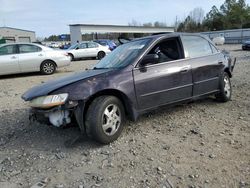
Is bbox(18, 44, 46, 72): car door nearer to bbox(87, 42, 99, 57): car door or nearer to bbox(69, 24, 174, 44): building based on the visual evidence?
bbox(87, 42, 99, 57): car door

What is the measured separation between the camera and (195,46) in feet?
19.0

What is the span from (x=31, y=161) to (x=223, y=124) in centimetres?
311

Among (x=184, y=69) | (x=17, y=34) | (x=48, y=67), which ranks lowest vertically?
(x=48, y=67)

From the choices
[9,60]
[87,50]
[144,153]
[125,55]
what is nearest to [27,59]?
[9,60]

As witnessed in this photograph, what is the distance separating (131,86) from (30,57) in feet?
28.8

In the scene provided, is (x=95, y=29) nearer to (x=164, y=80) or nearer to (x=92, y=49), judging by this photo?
(x=92, y=49)

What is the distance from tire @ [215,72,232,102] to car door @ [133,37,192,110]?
1.03 meters

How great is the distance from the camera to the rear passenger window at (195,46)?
5561 mm

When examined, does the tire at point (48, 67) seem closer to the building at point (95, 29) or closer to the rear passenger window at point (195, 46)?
the rear passenger window at point (195, 46)

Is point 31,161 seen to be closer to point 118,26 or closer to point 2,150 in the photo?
point 2,150

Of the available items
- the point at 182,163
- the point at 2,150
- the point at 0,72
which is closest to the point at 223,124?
the point at 182,163

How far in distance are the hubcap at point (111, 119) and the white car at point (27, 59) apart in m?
8.79

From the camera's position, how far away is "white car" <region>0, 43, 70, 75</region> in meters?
12.0

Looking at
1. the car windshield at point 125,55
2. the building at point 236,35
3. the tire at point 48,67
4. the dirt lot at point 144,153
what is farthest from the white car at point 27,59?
the building at point 236,35
